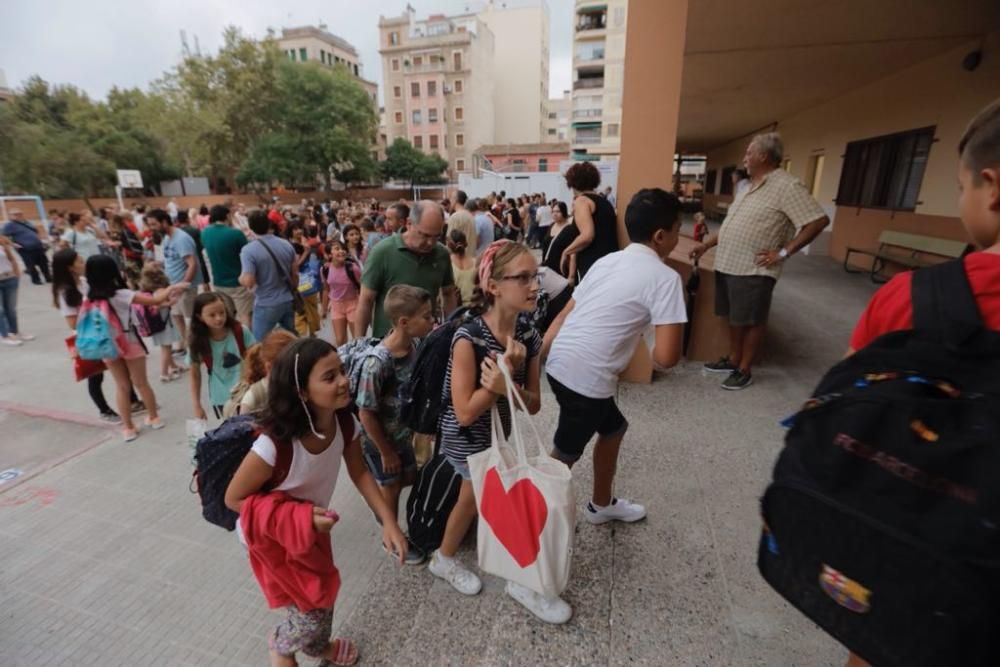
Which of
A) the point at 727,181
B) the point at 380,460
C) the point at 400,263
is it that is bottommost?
the point at 380,460

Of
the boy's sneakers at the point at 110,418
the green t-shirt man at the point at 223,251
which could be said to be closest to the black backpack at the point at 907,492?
the boy's sneakers at the point at 110,418

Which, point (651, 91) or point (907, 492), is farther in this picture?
point (651, 91)

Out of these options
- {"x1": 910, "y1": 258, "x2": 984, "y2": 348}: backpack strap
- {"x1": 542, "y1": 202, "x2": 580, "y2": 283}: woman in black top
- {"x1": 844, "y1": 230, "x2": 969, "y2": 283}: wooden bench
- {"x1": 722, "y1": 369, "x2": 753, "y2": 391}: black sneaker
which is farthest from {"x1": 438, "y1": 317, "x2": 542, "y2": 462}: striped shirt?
{"x1": 844, "y1": 230, "x2": 969, "y2": 283}: wooden bench

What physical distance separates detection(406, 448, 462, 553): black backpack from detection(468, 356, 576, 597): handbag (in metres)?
0.53

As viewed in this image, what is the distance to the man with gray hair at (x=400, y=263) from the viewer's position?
316 centimetres

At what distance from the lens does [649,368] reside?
4.43 metres

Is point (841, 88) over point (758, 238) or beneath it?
over

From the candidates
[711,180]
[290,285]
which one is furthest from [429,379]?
[711,180]

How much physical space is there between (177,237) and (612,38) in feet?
147

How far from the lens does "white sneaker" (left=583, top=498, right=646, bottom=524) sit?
8.48 feet

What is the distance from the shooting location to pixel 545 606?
2.04 meters

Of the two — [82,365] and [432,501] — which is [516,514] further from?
[82,365]

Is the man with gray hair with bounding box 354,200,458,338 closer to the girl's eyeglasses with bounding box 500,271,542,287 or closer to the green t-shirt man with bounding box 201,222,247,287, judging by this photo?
the girl's eyeglasses with bounding box 500,271,542,287

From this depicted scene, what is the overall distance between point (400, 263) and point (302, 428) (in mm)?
1732
